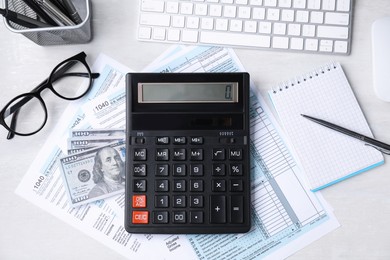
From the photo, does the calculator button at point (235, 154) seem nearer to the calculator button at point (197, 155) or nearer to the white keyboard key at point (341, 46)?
the calculator button at point (197, 155)

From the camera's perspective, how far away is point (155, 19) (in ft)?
2.35

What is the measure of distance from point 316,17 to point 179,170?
307 mm

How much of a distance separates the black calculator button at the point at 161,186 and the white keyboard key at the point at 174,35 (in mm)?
214

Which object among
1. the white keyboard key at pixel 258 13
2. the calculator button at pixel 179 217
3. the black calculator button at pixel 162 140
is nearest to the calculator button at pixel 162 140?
the black calculator button at pixel 162 140

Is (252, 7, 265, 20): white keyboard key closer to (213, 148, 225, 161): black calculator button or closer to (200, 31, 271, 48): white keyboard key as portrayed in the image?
(200, 31, 271, 48): white keyboard key

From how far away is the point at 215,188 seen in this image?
0.68 metres

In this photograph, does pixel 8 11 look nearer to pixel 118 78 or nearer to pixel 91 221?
pixel 118 78

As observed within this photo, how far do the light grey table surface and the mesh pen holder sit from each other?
18 millimetres

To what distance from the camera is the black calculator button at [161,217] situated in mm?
677

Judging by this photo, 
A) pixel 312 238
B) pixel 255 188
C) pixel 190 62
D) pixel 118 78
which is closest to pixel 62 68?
pixel 118 78

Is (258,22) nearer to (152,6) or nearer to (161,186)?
(152,6)

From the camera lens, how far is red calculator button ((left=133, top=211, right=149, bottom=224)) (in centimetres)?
68

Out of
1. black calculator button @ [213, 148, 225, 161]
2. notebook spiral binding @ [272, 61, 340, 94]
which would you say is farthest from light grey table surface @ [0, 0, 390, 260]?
black calculator button @ [213, 148, 225, 161]

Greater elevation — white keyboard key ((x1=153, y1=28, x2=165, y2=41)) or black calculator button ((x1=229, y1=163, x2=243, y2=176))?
white keyboard key ((x1=153, y1=28, x2=165, y2=41))
